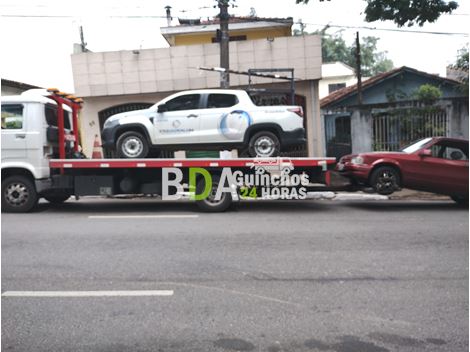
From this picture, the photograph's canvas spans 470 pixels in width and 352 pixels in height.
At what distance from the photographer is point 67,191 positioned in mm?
9383

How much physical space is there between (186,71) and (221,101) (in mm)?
6901

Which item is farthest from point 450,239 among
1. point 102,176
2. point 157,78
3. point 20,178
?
point 157,78

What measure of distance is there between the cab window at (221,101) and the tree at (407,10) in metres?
2.97

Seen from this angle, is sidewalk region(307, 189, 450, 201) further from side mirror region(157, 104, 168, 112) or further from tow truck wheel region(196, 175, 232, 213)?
side mirror region(157, 104, 168, 112)

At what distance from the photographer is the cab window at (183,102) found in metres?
9.35

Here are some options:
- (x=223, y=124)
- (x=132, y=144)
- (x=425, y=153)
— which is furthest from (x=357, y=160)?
(x=132, y=144)

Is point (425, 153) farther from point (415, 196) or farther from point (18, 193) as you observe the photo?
point (18, 193)

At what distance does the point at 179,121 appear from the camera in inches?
365

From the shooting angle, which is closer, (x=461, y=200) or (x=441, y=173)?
(x=441, y=173)

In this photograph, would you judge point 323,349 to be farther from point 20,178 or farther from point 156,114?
point 20,178

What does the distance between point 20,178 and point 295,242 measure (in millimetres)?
5764

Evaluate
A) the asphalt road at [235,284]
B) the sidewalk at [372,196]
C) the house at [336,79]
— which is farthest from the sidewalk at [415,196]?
the house at [336,79]

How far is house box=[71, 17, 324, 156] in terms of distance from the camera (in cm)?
1540

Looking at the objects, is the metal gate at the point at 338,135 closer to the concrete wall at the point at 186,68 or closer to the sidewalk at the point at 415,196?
the concrete wall at the point at 186,68
